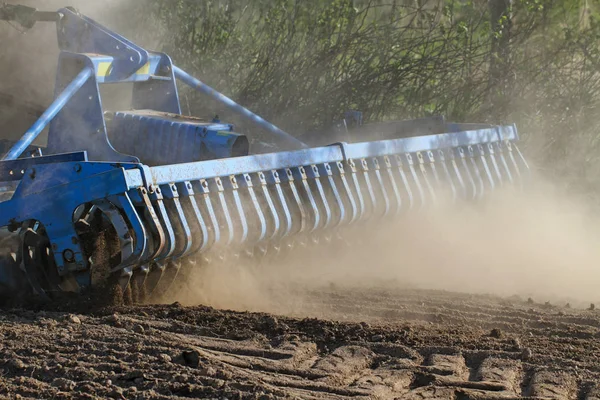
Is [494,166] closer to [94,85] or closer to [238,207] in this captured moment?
[238,207]

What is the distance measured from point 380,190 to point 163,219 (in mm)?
2130

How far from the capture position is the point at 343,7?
1097cm

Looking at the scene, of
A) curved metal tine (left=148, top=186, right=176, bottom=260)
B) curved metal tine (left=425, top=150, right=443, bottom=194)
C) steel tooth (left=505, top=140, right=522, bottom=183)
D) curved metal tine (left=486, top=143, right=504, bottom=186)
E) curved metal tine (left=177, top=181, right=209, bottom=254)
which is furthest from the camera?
steel tooth (left=505, top=140, right=522, bottom=183)

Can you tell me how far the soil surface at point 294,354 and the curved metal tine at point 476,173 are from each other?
2395mm

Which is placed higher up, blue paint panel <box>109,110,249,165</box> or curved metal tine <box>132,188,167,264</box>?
blue paint panel <box>109,110,249,165</box>

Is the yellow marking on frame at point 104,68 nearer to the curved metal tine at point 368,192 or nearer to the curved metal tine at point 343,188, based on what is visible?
the curved metal tine at point 343,188

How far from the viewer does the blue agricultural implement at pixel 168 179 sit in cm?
546

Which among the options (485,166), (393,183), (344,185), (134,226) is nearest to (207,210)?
(134,226)

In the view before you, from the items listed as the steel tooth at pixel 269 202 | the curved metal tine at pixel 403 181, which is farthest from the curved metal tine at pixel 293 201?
the curved metal tine at pixel 403 181

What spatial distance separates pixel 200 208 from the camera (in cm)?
589

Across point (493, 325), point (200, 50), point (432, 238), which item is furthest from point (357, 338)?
point (200, 50)

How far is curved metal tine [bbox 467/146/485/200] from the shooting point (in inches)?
316

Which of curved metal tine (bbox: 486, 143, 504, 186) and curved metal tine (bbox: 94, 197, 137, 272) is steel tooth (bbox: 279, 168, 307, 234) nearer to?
curved metal tine (bbox: 94, 197, 137, 272)

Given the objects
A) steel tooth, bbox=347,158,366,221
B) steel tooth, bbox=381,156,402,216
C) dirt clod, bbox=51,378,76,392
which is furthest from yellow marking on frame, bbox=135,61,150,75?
dirt clod, bbox=51,378,76,392
